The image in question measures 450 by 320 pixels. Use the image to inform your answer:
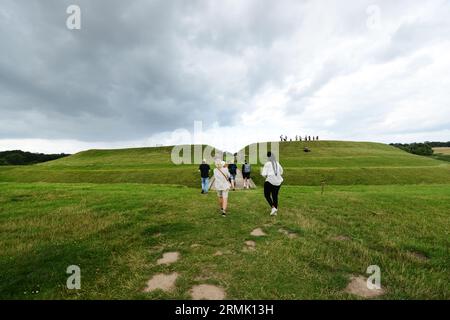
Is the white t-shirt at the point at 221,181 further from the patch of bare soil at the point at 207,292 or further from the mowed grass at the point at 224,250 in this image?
the patch of bare soil at the point at 207,292

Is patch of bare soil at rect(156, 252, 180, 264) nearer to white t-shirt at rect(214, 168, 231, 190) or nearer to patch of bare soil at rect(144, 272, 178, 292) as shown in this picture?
patch of bare soil at rect(144, 272, 178, 292)

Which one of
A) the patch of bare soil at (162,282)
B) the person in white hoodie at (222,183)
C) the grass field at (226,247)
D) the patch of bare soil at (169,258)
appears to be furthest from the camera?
the person in white hoodie at (222,183)

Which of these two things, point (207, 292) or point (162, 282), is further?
point (162, 282)

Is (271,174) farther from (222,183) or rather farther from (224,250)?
(224,250)

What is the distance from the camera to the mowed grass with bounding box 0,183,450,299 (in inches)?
238

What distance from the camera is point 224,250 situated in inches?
324

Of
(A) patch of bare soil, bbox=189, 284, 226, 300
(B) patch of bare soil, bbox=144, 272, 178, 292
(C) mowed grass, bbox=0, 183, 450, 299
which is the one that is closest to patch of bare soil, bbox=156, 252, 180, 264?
(C) mowed grass, bbox=0, 183, 450, 299

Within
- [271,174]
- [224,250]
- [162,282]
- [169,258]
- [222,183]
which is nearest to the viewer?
[162,282]

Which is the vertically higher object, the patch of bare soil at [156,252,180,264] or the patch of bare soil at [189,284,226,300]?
the patch of bare soil at [156,252,180,264]

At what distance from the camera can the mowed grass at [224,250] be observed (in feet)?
19.8

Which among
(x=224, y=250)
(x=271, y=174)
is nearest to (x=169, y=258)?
(x=224, y=250)

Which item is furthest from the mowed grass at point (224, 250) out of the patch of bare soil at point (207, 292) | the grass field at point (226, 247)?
the patch of bare soil at point (207, 292)
